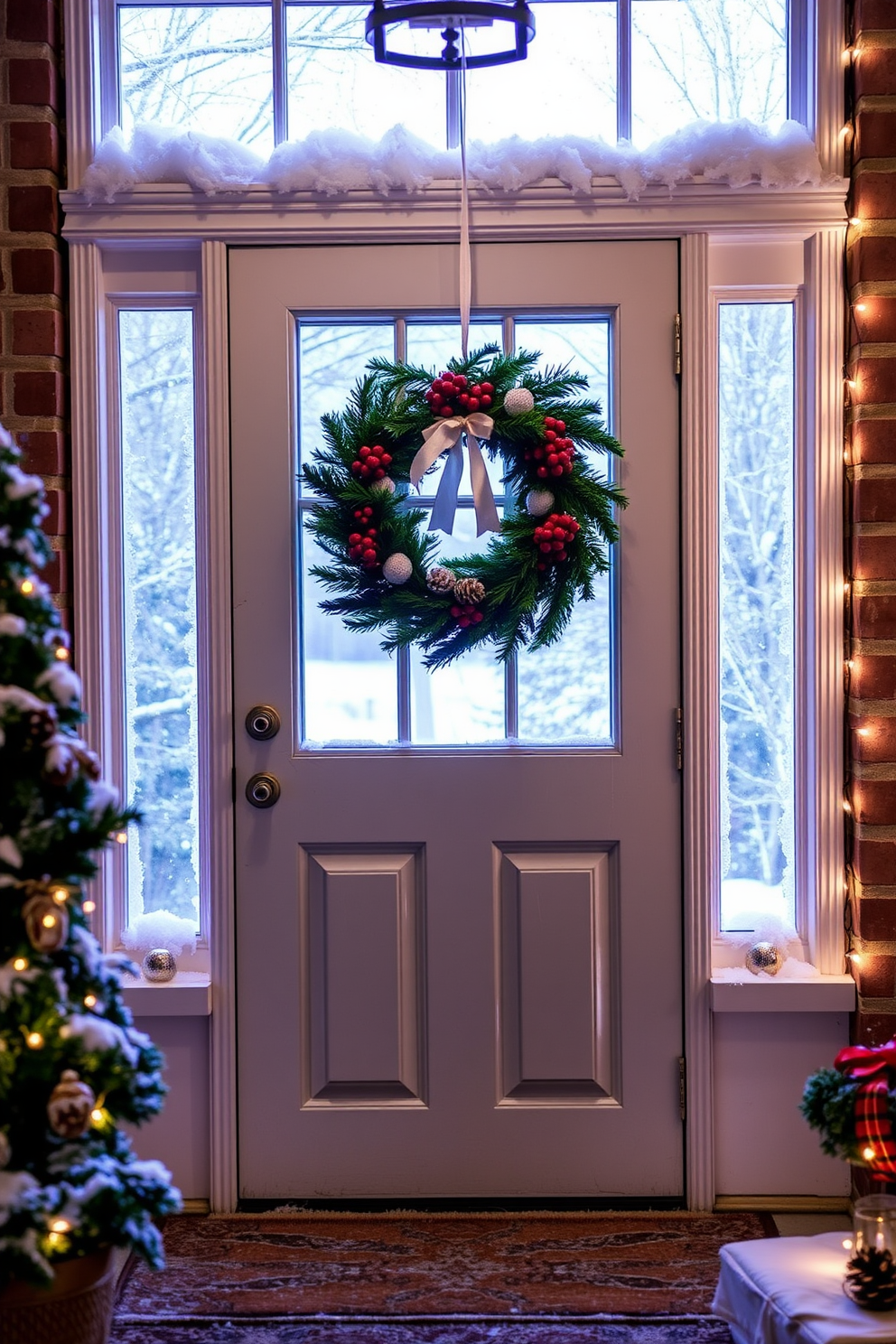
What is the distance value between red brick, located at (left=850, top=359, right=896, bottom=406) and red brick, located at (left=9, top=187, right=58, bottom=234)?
5.25 feet

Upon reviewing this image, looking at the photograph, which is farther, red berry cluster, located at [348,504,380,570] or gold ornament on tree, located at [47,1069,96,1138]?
red berry cluster, located at [348,504,380,570]

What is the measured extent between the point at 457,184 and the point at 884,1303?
81.2 inches

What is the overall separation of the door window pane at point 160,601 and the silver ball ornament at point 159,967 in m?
0.12

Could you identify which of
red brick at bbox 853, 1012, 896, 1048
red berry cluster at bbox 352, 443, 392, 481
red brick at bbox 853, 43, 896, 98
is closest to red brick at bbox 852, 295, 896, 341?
red brick at bbox 853, 43, 896, 98

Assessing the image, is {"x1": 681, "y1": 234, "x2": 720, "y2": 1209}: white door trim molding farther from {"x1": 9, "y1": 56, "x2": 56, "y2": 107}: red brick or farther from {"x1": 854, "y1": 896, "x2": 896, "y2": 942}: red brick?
{"x1": 9, "y1": 56, "x2": 56, "y2": 107}: red brick

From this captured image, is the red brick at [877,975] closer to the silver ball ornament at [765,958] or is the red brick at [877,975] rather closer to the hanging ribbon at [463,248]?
the silver ball ornament at [765,958]

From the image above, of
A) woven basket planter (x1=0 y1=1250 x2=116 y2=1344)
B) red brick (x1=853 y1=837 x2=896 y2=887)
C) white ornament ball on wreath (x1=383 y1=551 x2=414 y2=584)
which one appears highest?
white ornament ball on wreath (x1=383 y1=551 x2=414 y2=584)

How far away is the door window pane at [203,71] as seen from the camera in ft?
8.40

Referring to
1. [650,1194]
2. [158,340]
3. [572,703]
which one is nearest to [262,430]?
[158,340]

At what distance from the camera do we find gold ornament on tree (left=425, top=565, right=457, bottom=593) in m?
2.36

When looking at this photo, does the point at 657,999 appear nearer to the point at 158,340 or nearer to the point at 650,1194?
the point at 650,1194

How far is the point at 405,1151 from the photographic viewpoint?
8.41 ft

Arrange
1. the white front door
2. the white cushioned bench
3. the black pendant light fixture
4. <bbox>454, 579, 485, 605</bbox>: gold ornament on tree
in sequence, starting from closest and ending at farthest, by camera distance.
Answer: the white cushioned bench → the black pendant light fixture → <bbox>454, 579, 485, 605</bbox>: gold ornament on tree → the white front door

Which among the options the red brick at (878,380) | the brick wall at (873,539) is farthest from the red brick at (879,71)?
the red brick at (878,380)
